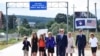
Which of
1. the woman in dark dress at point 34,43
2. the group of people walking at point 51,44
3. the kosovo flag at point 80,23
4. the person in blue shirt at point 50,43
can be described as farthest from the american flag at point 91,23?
the person in blue shirt at point 50,43

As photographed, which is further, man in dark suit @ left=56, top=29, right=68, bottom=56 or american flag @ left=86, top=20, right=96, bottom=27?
american flag @ left=86, top=20, right=96, bottom=27

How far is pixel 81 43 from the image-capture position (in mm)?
24500

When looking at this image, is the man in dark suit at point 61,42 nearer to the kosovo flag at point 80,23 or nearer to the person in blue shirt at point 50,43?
the person in blue shirt at point 50,43

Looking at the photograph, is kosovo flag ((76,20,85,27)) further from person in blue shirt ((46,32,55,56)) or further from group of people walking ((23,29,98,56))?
person in blue shirt ((46,32,55,56))

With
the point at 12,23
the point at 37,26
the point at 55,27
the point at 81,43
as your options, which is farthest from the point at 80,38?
the point at 37,26

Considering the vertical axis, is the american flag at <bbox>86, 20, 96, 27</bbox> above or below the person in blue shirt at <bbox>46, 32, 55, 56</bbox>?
above

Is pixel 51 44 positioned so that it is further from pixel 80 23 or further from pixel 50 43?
pixel 80 23

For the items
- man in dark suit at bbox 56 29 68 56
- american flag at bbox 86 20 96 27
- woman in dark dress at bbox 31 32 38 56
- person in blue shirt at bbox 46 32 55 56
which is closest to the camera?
man in dark suit at bbox 56 29 68 56

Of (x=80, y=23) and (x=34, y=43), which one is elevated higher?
(x=80, y=23)

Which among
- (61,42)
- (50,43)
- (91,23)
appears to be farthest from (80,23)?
(61,42)

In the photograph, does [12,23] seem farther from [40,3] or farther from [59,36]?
[59,36]

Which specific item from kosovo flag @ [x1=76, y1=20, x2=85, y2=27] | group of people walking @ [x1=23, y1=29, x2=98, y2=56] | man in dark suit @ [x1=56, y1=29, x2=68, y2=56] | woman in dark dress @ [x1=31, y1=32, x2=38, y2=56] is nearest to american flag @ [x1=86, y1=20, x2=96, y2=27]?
kosovo flag @ [x1=76, y1=20, x2=85, y2=27]

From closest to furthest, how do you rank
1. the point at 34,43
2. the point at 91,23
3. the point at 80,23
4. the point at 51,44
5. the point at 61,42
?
the point at 61,42 → the point at 51,44 → the point at 34,43 → the point at 80,23 → the point at 91,23

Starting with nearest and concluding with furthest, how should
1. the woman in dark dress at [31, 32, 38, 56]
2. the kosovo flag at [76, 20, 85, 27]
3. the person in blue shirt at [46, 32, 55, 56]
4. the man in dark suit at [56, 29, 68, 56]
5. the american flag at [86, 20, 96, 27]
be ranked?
the man in dark suit at [56, 29, 68, 56] → the person in blue shirt at [46, 32, 55, 56] → the woman in dark dress at [31, 32, 38, 56] → the kosovo flag at [76, 20, 85, 27] → the american flag at [86, 20, 96, 27]
